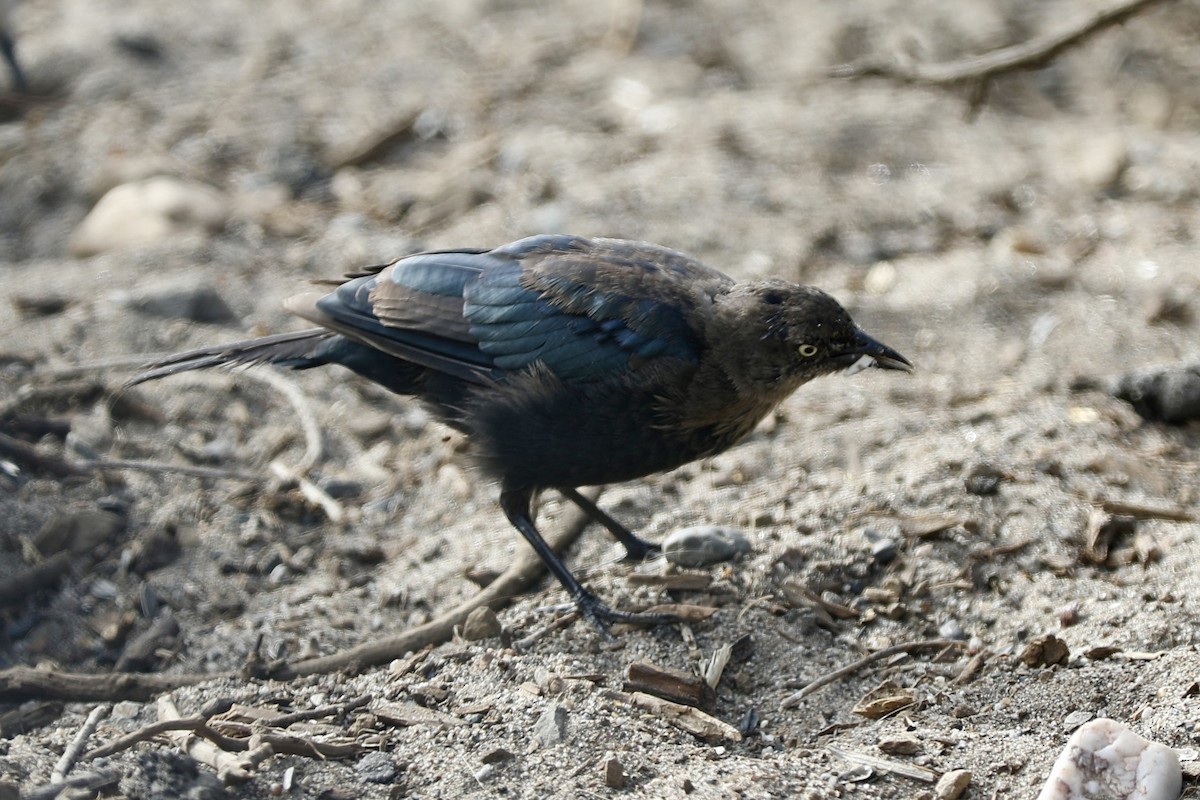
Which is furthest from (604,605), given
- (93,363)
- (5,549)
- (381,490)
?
(93,363)

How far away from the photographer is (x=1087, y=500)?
470 cm

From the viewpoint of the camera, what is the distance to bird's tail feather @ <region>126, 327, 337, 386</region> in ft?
15.7

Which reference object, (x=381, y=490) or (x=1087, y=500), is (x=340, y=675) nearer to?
(x=381, y=490)

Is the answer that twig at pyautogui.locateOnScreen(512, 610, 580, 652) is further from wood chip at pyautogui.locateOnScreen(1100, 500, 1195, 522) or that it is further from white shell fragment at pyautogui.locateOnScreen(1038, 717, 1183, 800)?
wood chip at pyautogui.locateOnScreen(1100, 500, 1195, 522)

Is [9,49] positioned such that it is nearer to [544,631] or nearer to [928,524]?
[544,631]

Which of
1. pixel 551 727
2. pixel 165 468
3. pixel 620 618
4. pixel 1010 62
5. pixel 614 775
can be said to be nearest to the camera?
pixel 614 775

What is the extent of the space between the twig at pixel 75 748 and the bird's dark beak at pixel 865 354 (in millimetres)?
2616

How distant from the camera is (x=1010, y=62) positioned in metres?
6.52

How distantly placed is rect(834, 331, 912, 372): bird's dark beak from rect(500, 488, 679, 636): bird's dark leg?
1074 mm

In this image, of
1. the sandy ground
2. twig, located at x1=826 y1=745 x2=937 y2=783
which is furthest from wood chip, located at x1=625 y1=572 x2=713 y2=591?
twig, located at x1=826 y1=745 x2=937 y2=783

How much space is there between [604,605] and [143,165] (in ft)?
13.8

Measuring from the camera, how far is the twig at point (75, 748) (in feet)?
11.4

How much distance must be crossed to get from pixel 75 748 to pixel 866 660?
2303 millimetres

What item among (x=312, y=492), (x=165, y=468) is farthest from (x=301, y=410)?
(x=165, y=468)
